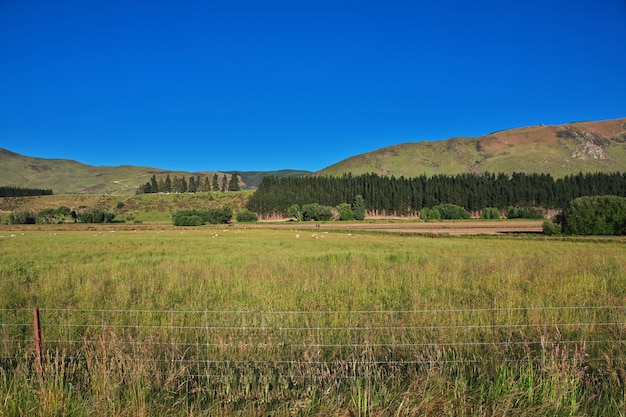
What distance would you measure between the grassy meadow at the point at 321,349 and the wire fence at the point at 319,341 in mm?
46

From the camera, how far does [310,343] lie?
6961 mm

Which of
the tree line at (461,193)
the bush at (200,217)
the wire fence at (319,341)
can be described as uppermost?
the tree line at (461,193)

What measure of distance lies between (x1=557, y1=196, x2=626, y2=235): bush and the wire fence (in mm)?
51430

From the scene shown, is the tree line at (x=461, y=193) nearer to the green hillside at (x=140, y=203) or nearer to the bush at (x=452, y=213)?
the green hillside at (x=140, y=203)

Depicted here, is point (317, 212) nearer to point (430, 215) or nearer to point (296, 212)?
point (296, 212)

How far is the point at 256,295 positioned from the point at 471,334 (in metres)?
5.94

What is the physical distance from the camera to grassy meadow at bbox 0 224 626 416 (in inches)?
186

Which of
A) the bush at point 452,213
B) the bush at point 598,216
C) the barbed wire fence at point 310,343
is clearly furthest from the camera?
the bush at point 452,213

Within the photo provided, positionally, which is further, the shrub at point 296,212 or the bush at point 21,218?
the shrub at point 296,212

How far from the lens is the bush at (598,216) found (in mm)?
49719

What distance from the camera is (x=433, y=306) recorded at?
9.57m

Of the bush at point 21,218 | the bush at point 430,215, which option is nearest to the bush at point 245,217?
the bush at point 430,215

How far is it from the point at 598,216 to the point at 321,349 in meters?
58.6

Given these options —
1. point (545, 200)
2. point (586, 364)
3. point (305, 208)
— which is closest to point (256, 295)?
point (586, 364)
